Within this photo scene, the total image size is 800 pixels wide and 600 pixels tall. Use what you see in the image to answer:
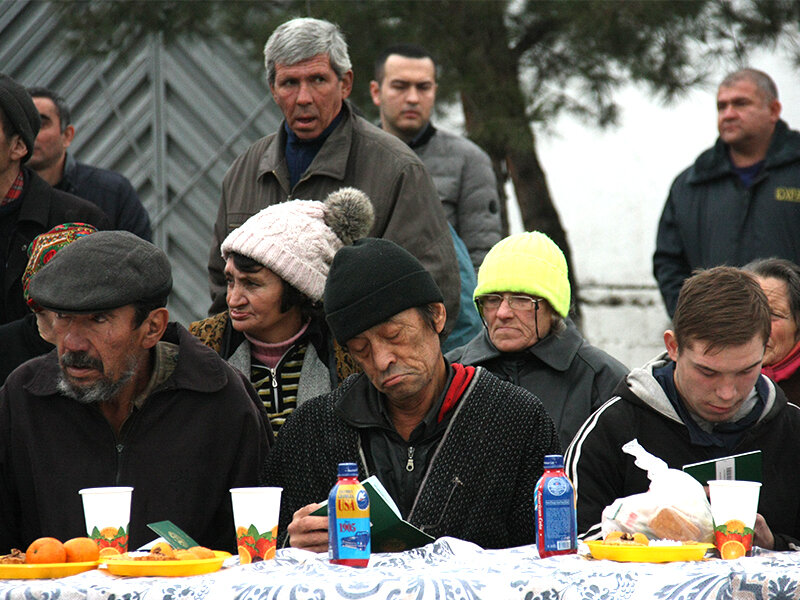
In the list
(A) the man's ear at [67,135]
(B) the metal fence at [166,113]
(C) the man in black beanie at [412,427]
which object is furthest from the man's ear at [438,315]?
(B) the metal fence at [166,113]

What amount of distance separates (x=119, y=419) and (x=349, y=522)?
1191 millimetres

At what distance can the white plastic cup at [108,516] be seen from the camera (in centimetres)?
290

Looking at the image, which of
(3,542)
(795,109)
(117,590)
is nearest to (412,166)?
(3,542)

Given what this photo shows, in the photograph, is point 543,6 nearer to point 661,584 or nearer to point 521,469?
point 521,469

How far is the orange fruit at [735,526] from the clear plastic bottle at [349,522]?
0.81 meters

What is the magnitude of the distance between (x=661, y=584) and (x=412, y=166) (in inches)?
107

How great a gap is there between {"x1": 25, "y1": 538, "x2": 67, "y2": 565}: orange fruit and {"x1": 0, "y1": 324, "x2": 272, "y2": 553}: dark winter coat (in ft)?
2.34

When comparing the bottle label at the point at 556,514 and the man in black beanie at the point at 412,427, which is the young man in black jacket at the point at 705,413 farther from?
the bottle label at the point at 556,514

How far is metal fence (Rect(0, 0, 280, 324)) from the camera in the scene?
7566mm

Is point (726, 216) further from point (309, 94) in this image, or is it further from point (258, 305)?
point (258, 305)

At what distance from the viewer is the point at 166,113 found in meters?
7.61

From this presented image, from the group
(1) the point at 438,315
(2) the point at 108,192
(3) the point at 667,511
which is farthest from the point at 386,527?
(2) the point at 108,192

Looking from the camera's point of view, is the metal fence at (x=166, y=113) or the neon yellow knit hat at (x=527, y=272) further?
the metal fence at (x=166, y=113)

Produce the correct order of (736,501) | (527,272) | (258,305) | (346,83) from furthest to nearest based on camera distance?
(346,83) < (527,272) < (258,305) < (736,501)
